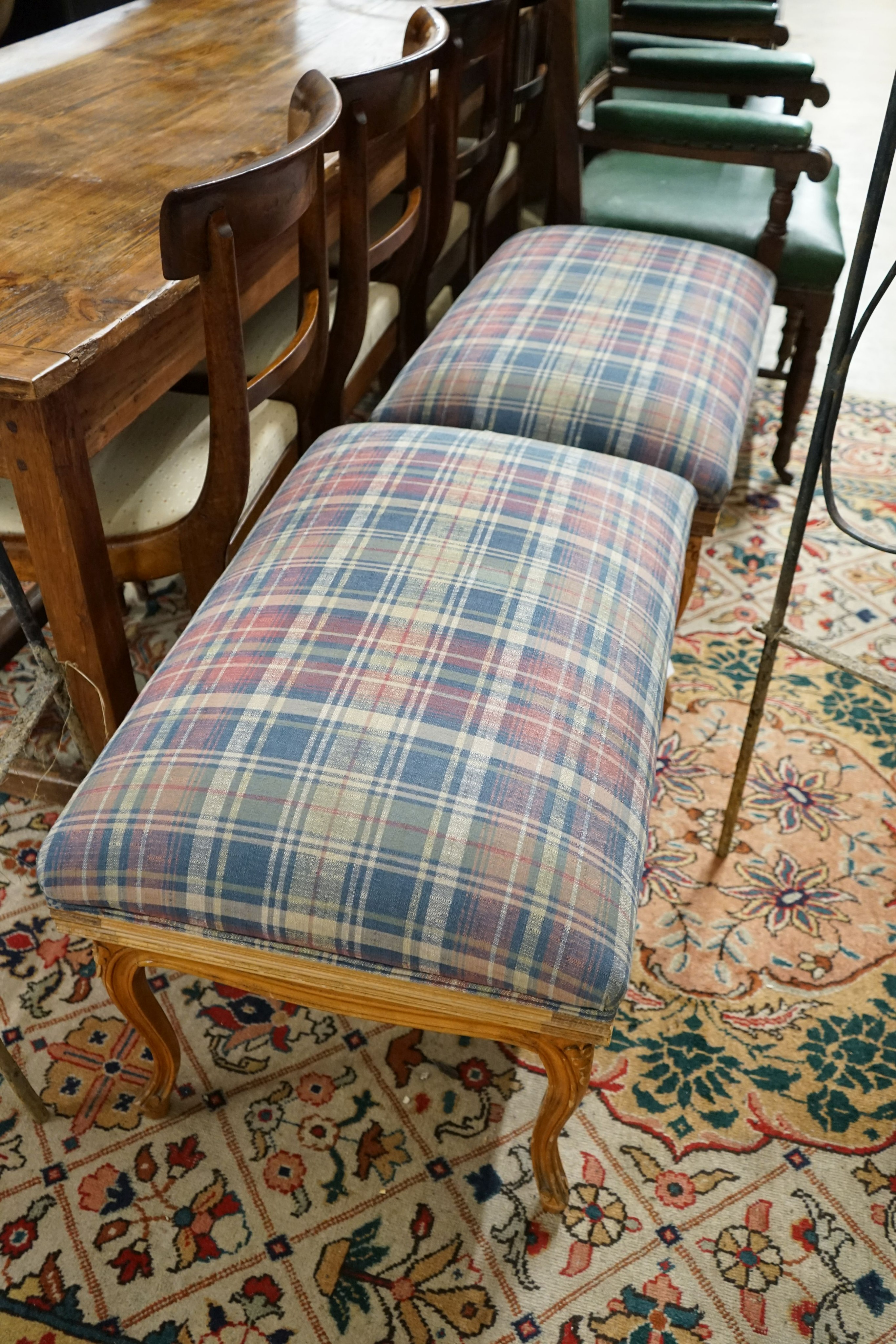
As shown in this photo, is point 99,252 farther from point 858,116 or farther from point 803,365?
point 858,116

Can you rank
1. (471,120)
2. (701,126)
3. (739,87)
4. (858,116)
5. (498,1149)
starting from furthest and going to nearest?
(858,116), (471,120), (739,87), (701,126), (498,1149)

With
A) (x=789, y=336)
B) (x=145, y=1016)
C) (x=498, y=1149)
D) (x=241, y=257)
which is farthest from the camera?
(x=789, y=336)

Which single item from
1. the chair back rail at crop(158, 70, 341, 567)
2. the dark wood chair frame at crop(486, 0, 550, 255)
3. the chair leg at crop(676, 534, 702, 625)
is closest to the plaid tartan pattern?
the chair back rail at crop(158, 70, 341, 567)

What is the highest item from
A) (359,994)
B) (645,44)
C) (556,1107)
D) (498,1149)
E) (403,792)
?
(645,44)

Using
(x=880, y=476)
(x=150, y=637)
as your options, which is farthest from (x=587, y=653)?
(x=880, y=476)

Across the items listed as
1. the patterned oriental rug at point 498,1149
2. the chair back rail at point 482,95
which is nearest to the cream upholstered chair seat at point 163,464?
the patterned oriental rug at point 498,1149

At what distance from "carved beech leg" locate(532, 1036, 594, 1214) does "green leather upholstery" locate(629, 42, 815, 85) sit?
1766 millimetres

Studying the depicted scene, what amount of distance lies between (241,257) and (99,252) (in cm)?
17

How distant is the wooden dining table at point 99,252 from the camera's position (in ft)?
3.11

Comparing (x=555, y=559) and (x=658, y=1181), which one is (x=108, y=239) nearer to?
(x=555, y=559)

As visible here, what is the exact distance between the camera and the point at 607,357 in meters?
1.33

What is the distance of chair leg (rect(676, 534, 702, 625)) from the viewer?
1.30m

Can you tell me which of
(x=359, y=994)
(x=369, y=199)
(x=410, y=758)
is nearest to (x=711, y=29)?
(x=369, y=199)

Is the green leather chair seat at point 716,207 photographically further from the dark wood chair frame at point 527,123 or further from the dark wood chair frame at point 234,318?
the dark wood chair frame at point 234,318
